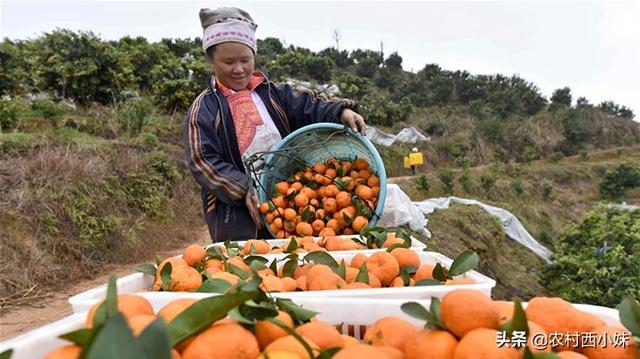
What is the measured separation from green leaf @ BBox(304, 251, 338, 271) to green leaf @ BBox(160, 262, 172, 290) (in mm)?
386

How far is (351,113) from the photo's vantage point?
2.37 m

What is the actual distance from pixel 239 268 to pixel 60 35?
1162cm

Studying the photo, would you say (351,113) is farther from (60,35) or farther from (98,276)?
(60,35)

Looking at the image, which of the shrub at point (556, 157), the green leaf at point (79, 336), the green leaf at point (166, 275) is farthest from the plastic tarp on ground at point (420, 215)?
the shrub at point (556, 157)

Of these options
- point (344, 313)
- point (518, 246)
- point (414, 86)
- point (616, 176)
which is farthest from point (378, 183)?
point (414, 86)

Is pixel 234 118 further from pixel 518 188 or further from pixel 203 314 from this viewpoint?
pixel 518 188

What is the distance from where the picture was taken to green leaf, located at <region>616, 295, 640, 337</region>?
0.90 meters

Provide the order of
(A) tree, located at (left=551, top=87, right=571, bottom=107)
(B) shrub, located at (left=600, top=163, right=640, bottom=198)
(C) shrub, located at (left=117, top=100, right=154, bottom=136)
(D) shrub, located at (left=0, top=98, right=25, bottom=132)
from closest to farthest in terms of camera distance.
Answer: (D) shrub, located at (left=0, top=98, right=25, bottom=132)
(C) shrub, located at (left=117, top=100, right=154, bottom=136)
(B) shrub, located at (left=600, top=163, right=640, bottom=198)
(A) tree, located at (left=551, top=87, right=571, bottom=107)

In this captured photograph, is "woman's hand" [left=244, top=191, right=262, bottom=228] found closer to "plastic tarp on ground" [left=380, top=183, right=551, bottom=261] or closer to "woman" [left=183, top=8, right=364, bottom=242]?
"woman" [left=183, top=8, right=364, bottom=242]

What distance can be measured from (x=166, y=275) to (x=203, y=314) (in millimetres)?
560

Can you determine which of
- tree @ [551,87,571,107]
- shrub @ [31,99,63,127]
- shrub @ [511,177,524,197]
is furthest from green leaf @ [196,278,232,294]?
tree @ [551,87,571,107]

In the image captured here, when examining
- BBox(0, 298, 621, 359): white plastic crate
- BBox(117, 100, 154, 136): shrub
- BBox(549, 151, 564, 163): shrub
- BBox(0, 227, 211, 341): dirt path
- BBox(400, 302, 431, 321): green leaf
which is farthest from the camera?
BBox(549, 151, 564, 163): shrub

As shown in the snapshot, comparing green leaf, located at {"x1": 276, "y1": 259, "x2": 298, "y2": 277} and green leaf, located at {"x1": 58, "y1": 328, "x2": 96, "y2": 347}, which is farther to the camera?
green leaf, located at {"x1": 276, "y1": 259, "x2": 298, "y2": 277}

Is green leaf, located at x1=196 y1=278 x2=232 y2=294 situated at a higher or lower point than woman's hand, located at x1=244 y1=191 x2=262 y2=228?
lower
